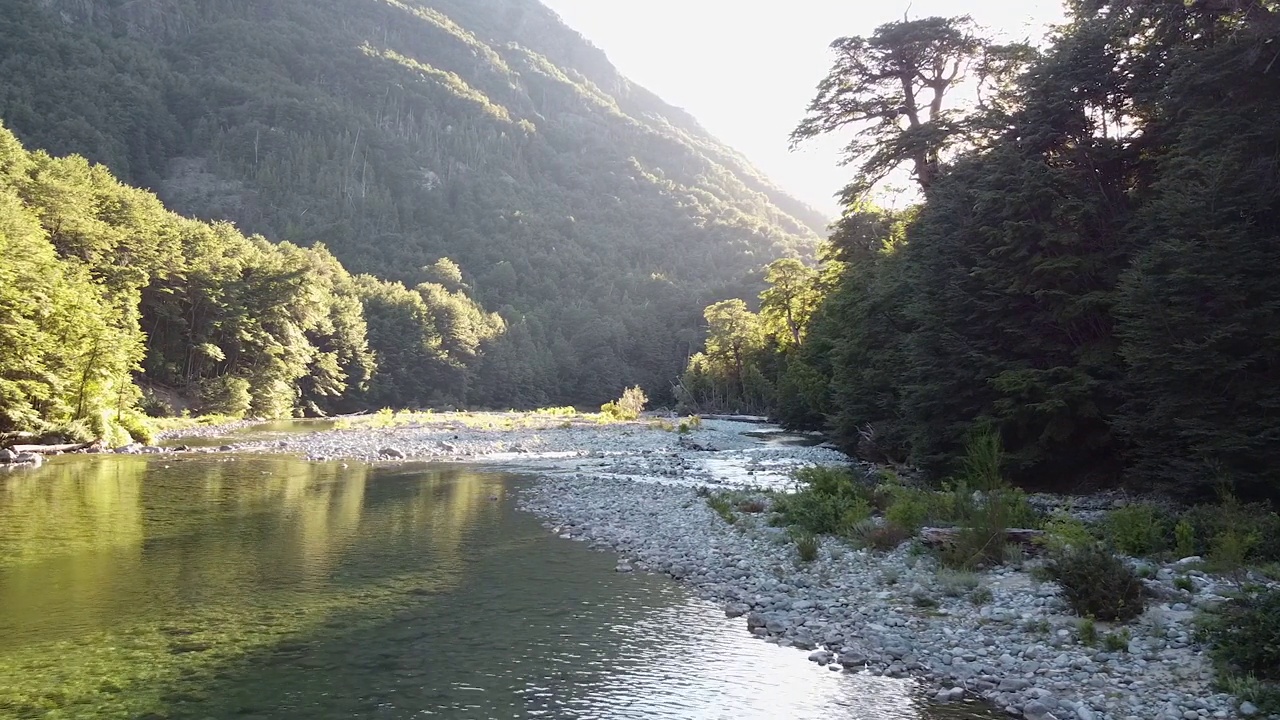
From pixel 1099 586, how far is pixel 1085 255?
12025 millimetres

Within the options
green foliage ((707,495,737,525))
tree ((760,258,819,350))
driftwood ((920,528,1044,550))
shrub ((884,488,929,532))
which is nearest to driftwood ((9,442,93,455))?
green foliage ((707,495,737,525))

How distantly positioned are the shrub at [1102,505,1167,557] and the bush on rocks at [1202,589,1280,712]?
3.76m

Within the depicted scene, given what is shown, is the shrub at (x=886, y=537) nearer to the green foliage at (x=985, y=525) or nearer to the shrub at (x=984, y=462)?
the green foliage at (x=985, y=525)

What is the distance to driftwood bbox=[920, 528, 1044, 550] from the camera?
1241 cm

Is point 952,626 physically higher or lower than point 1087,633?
lower

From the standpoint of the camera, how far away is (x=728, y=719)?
758 centimetres

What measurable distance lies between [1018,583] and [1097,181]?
1361 cm

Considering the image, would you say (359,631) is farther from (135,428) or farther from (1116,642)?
(135,428)

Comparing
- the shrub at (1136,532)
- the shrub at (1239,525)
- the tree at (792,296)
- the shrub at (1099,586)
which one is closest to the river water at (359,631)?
the shrub at (1099,586)

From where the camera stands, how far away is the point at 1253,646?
297 inches

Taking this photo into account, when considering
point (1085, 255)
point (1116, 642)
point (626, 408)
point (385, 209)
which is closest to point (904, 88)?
point (1085, 255)

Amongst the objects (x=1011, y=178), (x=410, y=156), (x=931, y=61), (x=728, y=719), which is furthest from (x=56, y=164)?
(x=410, y=156)

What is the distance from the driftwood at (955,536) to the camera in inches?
489

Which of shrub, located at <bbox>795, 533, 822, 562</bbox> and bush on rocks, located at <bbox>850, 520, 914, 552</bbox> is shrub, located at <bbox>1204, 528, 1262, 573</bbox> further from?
shrub, located at <bbox>795, 533, 822, 562</bbox>
